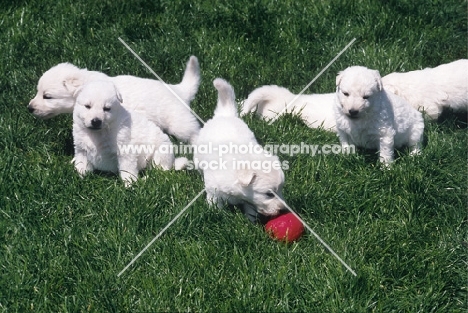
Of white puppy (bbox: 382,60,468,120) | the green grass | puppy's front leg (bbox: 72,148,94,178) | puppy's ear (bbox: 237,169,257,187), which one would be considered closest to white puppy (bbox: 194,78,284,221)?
puppy's ear (bbox: 237,169,257,187)

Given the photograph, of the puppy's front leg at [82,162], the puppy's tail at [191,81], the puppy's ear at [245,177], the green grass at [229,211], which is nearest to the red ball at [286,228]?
the green grass at [229,211]

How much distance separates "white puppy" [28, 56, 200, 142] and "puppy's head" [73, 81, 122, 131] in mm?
374

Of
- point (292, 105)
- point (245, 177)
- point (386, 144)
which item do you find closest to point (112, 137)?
point (245, 177)

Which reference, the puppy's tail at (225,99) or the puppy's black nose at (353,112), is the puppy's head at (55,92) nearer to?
the puppy's tail at (225,99)

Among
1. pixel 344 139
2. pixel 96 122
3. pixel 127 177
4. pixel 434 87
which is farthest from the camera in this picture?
pixel 434 87

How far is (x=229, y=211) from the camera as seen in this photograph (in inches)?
183

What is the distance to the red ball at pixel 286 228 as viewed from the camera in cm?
436

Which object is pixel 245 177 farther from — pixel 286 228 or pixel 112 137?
pixel 112 137

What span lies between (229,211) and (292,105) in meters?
1.73

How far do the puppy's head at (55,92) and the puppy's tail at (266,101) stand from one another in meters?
1.51

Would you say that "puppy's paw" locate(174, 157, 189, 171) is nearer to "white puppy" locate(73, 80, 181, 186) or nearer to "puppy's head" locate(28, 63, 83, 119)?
"white puppy" locate(73, 80, 181, 186)

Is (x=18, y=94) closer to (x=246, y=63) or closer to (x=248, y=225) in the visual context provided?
(x=246, y=63)

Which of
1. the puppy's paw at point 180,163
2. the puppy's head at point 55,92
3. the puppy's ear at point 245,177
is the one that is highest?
the puppy's ear at point 245,177

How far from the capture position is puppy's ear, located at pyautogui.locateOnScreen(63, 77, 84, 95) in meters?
5.30
